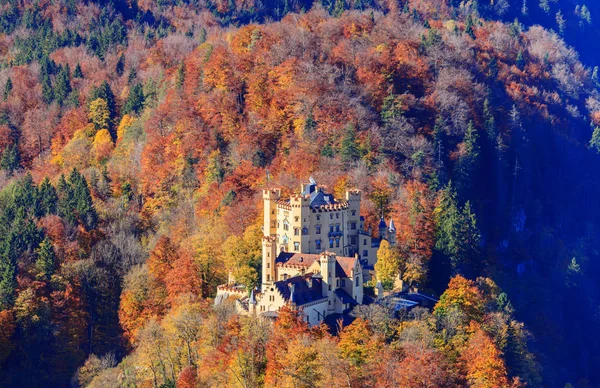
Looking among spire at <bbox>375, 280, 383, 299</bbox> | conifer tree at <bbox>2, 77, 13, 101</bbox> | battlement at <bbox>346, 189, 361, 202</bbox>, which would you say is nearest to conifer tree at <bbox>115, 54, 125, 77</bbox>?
conifer tree at <bbox>2, 77, 13, 101</bbox>

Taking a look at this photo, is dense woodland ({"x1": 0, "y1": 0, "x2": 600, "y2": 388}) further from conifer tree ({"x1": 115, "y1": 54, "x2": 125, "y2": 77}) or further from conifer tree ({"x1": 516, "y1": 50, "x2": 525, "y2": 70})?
conifer tree ({"x1": 516, "y1": 50, "x2": 525, "y2": 70})

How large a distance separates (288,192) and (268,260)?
1732 centimetres

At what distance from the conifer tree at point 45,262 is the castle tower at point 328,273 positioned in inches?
1425

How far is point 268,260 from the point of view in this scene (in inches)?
3846

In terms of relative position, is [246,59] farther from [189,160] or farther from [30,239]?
[30,239]

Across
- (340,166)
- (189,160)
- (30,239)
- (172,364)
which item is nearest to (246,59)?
(189,160)

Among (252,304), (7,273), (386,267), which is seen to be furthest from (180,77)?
(252,304)

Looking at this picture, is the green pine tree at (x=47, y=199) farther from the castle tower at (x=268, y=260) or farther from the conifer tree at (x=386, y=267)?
the conifer tree at (x=386, y=267)

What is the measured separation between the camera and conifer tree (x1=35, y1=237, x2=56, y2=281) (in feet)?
386

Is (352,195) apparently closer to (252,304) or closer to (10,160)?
(252,304)

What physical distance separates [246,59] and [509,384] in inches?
2629

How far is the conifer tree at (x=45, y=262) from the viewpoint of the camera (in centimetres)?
11755

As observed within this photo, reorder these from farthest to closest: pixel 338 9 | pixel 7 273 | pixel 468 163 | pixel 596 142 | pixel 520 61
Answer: pixel 338 9
pixel 596 142
pixel 520 61
pixel 468 163
pixel 7 273

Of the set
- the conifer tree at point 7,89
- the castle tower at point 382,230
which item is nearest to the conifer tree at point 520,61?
the conifer tree at point 7,89
